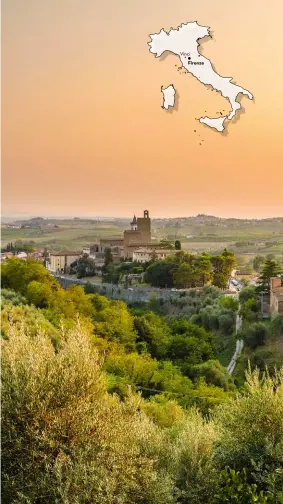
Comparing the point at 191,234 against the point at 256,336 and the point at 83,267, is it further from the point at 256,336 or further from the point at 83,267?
the point at 256,336

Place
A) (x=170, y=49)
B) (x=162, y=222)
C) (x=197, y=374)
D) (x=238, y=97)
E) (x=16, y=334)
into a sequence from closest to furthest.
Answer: (x=16, y=334)
(x=170, y=49)
(x=238, y=97)
(x=197, y=374)
(x=162, y=222)

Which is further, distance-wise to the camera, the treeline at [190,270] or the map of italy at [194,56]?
the treeline at [190,270]

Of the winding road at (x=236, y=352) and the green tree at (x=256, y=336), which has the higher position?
the green tree at (x=256, y=336)

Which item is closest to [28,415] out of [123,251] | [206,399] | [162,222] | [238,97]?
[238,97]

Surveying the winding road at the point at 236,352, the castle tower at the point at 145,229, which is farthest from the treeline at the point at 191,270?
the winding road at the point at 236,352

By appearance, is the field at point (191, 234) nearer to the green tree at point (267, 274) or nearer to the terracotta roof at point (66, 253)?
the terracotta roof at point (66, 253)

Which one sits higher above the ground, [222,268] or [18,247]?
[18,247]

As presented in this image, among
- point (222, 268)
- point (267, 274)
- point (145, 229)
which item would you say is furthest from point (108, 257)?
point (267, 274)

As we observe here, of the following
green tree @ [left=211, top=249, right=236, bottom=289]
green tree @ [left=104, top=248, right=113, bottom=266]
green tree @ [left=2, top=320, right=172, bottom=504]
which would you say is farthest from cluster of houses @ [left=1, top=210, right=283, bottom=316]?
green tree @ [left=2, top=320, right=172, bottom=504]

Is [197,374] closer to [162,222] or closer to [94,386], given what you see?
[94,386]
